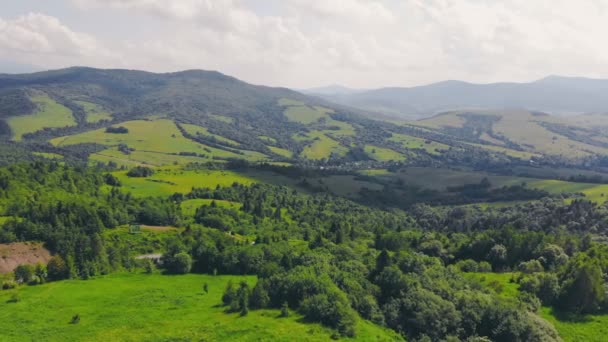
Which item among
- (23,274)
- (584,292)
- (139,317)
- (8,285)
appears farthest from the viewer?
(23,274)

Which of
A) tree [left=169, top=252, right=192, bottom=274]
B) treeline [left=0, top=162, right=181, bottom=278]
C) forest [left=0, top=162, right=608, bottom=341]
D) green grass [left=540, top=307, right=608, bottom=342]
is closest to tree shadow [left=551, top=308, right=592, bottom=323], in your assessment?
green grass [left=540, top=307, right=608, bottom=342]

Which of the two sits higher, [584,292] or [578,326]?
[584,292]

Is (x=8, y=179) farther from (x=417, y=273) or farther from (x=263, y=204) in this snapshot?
(x=417, y=273)

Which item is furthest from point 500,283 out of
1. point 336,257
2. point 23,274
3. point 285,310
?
point 23,274

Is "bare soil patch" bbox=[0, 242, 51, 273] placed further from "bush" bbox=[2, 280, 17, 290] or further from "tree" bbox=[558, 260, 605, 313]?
"tree" bbox=[558, 260, 605, 313]

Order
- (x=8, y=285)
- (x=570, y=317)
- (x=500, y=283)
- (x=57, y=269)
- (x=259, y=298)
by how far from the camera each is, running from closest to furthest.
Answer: (x=259, y=298)
(x=570, y=317)
(x=8, y=285)
(x=500, y=283)
(x=57, y=269)

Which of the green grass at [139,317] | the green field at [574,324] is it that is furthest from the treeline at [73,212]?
the green field at [574,324]

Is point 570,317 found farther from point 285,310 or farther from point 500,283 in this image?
point 285,310
